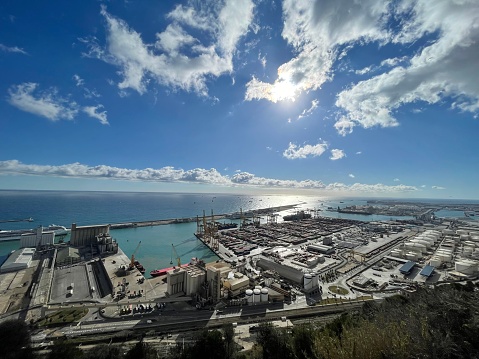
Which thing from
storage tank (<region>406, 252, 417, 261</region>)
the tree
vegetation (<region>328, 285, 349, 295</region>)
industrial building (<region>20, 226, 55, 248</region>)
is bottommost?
vegetation (<region>328, 285, 349, 295</region>)

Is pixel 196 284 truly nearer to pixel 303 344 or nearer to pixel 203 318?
pixel 203 318

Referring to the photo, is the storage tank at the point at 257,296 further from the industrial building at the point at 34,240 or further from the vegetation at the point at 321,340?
the industrial building at the point at 34,240

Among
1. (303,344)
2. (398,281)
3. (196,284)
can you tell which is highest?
(303,344)

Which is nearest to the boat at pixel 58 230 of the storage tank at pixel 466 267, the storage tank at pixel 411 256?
the storage tank at pixel 411 256

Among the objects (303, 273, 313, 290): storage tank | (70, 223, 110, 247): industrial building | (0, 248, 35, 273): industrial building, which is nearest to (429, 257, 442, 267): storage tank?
(303, 273, 313, 290): storage tank

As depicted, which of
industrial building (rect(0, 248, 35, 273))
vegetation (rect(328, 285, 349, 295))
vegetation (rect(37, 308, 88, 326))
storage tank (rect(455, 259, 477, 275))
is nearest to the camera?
vegetation (rect(37, 308, 88, 326))

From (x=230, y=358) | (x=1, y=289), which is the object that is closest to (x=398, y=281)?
(x=230, y=358)

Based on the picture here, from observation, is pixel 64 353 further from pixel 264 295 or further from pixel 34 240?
pixel 34 240

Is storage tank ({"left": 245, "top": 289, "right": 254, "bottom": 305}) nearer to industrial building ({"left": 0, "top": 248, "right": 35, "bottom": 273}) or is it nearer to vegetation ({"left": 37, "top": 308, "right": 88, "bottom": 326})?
vegetation ({"left": 37, "top": 308, "right": 88, "bottom": 326})
